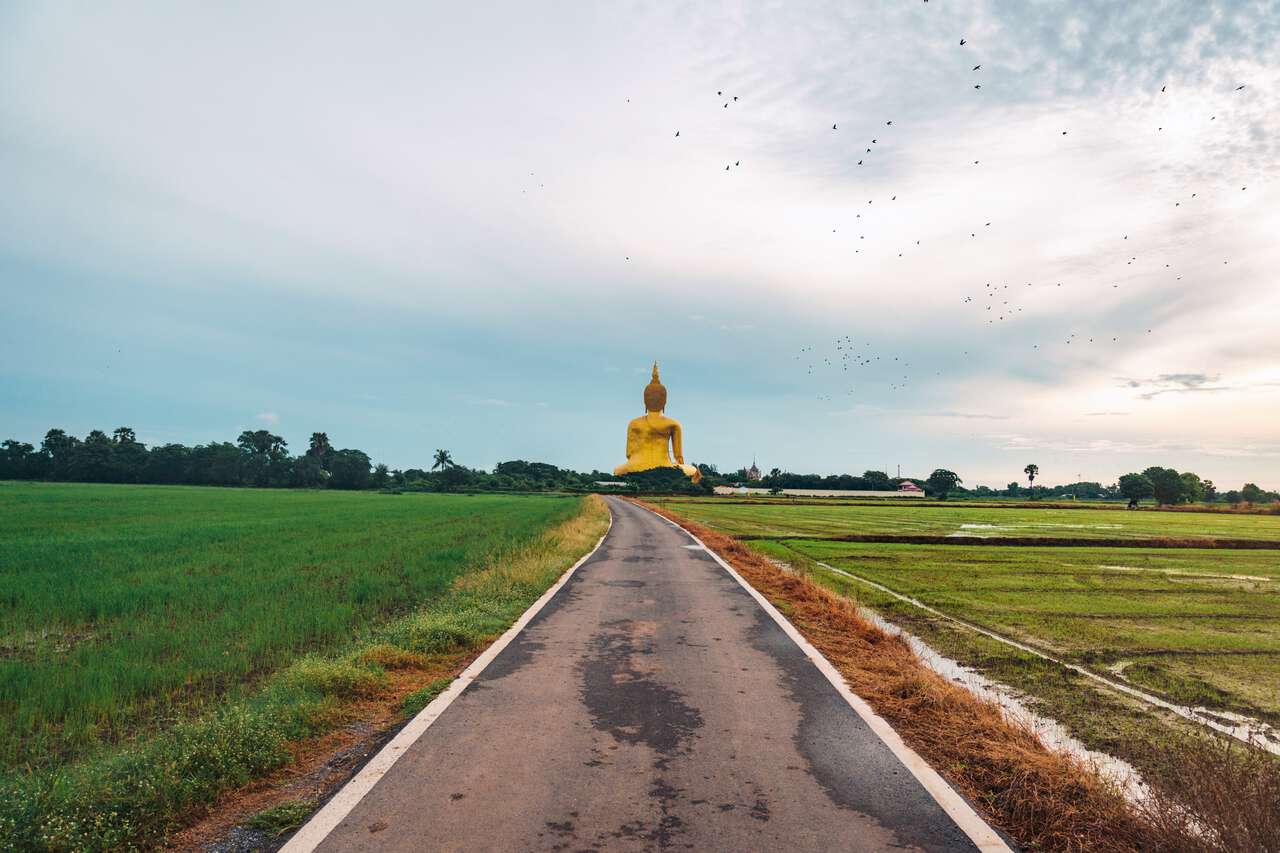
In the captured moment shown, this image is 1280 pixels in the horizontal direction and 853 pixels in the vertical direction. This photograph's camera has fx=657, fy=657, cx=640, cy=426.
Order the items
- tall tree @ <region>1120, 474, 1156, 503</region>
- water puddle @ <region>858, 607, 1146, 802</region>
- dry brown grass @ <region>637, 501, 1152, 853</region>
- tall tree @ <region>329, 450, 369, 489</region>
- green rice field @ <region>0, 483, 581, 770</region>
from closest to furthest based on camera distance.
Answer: dry brown grass @ <region>637, 501, 1152, 853</region> → water puddle @ <region>858, 607, 1146, 802</region> → green rice field @ <region>0, 483, 581, 770</region> → tall tree @ <region>329, 450, 369, 489</region> → tall tree @ <region>1120, 474, 1156, 503</region>

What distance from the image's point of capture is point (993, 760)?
16.1 feet

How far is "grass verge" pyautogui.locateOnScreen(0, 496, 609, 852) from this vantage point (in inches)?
154

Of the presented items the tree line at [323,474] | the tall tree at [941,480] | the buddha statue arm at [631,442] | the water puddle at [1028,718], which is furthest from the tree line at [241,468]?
the water puddle at [1028,718]

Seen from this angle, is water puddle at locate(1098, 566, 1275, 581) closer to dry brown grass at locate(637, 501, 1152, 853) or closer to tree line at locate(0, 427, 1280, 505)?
dry brown grass at locate(637, 501, 1152, 853)

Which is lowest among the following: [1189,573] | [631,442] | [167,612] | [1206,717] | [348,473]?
[1189,573]

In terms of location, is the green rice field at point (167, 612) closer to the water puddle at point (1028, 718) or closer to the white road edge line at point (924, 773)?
the white road edge line at point (924, 773)

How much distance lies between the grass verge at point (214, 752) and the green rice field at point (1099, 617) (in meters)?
7.02

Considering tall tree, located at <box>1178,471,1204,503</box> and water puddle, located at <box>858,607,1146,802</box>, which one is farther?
tall tree, located at <box>1178,471,1204,503</box>

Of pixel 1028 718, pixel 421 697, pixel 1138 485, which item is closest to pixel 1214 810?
pixel 1028 718

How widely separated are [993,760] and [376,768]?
4.55 meters

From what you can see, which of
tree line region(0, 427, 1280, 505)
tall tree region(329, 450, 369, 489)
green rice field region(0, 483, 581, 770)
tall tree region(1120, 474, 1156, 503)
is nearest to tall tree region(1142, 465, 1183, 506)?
tree line region(0, 427, 1280, 505)

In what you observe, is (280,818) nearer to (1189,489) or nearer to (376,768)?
(376,768)

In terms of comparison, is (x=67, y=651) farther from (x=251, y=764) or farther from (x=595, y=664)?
(x=595, y=664)

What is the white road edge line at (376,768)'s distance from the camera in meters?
3.84
